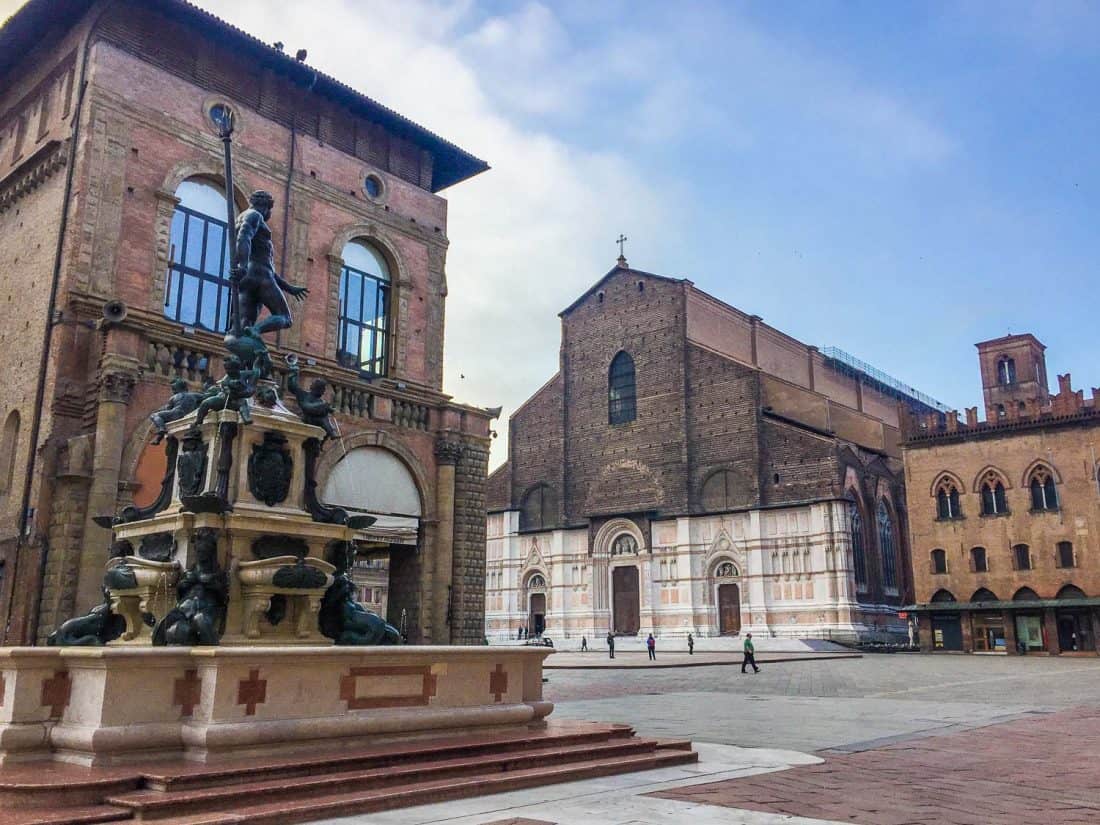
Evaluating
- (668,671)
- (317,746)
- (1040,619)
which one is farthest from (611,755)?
(1040,619)

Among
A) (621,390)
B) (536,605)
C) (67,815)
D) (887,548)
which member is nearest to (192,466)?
(67,815)

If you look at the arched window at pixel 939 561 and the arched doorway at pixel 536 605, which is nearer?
the arched window at pixel 939 561

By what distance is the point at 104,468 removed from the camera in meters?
16.0

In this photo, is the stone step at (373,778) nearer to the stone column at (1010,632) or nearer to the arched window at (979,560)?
the stone column at (1010,632)

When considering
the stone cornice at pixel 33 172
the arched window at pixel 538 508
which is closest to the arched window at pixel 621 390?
the arched window at pixel 538 508

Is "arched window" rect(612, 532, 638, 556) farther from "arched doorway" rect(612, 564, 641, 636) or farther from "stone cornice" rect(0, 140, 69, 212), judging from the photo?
"stone cornice" rect(0, 140, 69, 212)

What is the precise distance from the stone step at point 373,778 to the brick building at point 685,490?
34328 millimetres

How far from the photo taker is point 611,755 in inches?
321

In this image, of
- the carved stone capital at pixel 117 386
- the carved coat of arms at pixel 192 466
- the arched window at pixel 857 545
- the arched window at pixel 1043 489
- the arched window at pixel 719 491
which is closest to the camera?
the carved coat of arms at pixel 192 466

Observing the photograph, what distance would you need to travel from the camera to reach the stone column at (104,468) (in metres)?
15.5

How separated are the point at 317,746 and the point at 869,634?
124 ft

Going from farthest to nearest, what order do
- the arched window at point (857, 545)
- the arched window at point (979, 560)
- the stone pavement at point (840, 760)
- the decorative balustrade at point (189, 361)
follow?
the arched window at point (857, 545) → the arched window at point (979, 560) → the decorative balustrade at point (189, 361) → the stone pavement at point (840, 760)

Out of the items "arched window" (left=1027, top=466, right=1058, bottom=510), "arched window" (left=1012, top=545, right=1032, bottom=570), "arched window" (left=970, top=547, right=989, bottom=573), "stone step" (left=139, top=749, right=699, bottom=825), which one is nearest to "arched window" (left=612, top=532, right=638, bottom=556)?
"arched window" (left=970, top=547, right=989, bottom=573)

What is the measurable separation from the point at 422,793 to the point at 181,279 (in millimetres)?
16294
